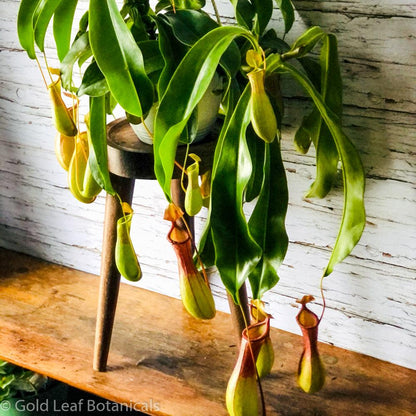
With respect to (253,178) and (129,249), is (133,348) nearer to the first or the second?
(129,249)

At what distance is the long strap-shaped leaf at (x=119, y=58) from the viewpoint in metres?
0.65

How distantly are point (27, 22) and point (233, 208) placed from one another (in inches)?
14.5

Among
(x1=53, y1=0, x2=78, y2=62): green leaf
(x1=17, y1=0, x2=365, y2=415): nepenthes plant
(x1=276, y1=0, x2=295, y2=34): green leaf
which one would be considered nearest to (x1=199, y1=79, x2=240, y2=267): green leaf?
(x1=17, y1=0, x2=365, y2=415): nepenthes plant

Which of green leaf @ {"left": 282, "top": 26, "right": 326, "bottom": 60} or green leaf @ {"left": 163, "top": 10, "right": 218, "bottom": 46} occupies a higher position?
green leaf @ {"left": 163, "top": 10, "right": 218, "bottom": 46}

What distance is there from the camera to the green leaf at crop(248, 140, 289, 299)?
76cm

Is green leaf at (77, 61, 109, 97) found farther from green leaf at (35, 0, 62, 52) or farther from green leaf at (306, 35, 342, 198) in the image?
green leaf at (306, 35, 342, 198)

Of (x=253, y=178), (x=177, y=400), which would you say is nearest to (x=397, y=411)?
(x=177, y=400)

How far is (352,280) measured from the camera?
3.36 feet

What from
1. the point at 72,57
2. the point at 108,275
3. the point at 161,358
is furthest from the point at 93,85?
the point at 161,358

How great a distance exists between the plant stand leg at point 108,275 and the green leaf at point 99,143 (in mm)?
69

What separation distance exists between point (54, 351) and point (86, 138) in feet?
1.43

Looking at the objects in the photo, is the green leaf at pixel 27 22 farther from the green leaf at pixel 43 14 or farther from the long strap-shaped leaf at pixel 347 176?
the long strap-shaped leaf at pixel 347 176

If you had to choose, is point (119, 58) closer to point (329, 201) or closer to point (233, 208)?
point (233, 208)

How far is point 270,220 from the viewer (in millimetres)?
774
